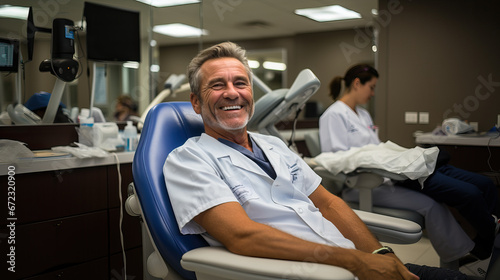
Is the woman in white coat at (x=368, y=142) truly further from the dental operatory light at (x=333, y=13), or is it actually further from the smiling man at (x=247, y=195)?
the smiling man at (x=247, y=195)

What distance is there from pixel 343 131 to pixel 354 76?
0.32 metres

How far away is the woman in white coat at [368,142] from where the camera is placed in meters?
1.97

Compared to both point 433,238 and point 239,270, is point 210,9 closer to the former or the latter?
point 433,238

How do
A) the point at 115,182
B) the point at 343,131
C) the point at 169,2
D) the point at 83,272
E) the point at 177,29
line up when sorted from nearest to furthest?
the point at 83,272 < the point at 115,182 < the point at 343,131 < the point at 169,2 < the point at 177,29

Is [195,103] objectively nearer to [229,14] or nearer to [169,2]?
[169,2]

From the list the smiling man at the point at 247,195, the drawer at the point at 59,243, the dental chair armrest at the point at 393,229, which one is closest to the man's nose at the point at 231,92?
the smiling man at the point at 247,195

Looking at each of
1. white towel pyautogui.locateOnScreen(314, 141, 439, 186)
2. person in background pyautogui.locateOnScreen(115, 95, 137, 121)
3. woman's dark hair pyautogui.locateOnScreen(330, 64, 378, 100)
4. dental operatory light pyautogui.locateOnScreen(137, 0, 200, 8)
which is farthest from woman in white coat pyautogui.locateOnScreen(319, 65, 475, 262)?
person in background pyautogui.locateOnScreen(115, 95, 137, 121)

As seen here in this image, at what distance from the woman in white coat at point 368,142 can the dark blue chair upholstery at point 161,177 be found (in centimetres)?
106

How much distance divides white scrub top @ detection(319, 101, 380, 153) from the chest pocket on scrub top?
119 cm

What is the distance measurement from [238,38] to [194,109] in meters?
6.27

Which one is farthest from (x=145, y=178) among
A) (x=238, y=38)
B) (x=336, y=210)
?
(x=238, y=38)

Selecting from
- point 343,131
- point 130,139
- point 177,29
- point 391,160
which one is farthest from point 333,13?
point 177,29

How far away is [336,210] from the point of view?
1.44 meters

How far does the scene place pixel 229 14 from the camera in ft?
18.2
